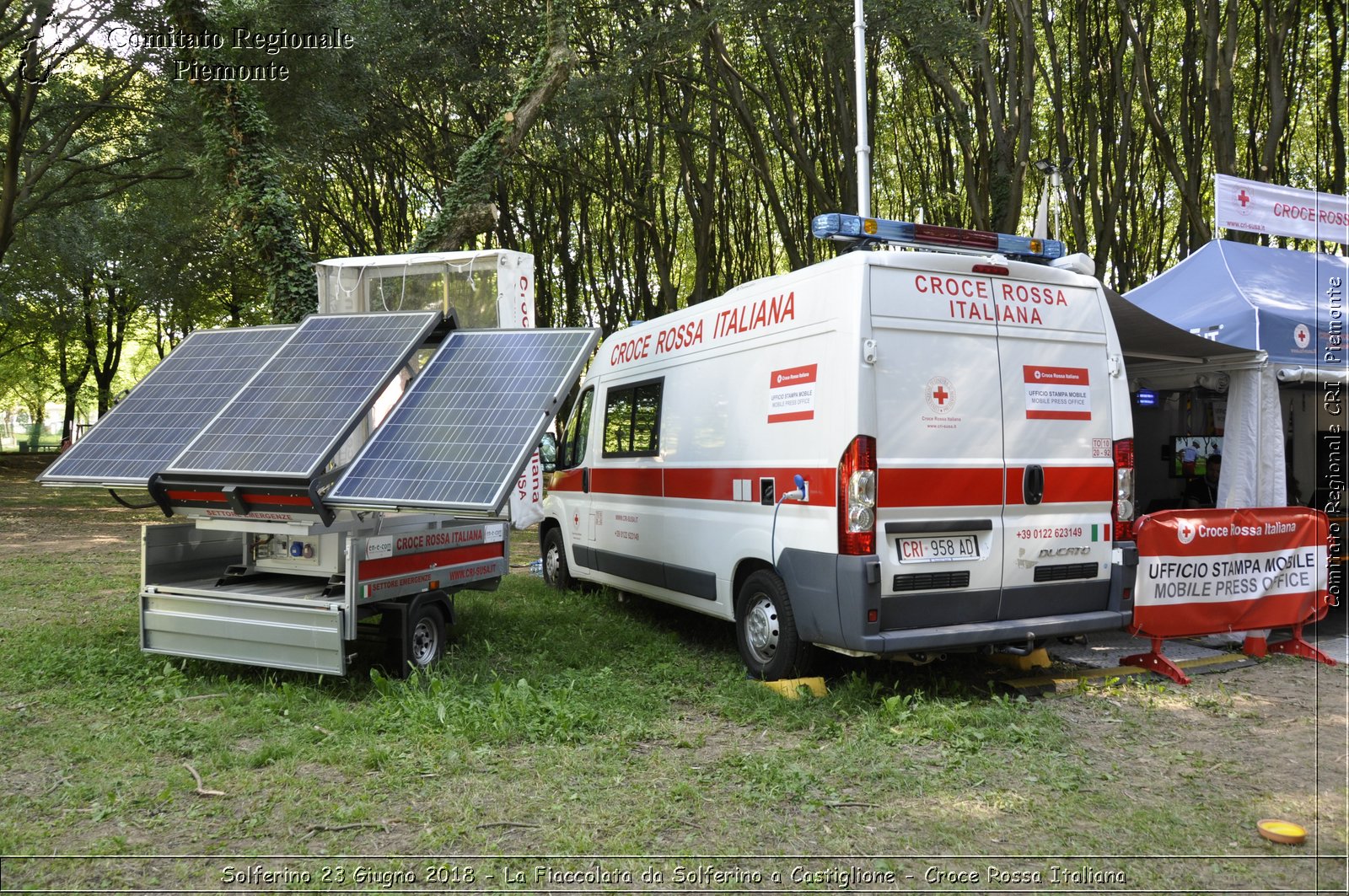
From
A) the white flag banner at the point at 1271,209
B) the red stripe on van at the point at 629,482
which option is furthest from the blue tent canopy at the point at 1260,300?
the red stripe on van at the point at 629,482

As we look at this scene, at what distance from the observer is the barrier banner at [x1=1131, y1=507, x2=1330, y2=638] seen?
22.6ft

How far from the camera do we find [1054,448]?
6.20 meters

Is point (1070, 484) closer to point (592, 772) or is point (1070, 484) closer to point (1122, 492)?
point (1122, 492)

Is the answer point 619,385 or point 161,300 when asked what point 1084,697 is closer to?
point 619,385

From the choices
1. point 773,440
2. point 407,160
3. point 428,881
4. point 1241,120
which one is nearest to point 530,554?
point 773,440

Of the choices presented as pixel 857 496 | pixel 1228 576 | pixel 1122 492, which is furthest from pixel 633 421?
pixel 1228 576

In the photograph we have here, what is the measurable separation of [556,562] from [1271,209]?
8.32 meters

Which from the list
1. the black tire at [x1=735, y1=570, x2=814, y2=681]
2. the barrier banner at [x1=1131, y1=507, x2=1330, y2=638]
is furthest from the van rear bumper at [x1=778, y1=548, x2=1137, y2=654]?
the barrier banner at [x1=1131, y1=507, x2=1330, y2=638]

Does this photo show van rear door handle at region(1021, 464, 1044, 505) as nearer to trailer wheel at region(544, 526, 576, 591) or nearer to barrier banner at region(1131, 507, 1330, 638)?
barrier banner at region(1131, 507, 1330, 638)

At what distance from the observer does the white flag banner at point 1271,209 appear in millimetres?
9827

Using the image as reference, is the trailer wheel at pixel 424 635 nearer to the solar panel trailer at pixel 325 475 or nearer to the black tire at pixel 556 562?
the solar panel trailer at pixel 325 475

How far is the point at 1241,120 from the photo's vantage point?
17.5 m

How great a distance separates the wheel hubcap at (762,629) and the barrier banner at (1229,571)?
8.29 feet

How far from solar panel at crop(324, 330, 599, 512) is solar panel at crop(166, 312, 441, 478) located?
0.22 metres
